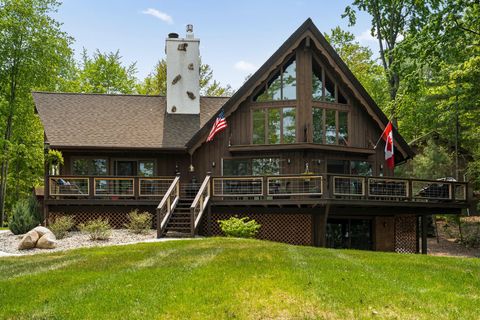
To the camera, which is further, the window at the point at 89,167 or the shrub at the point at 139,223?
the window at the point at 89,167

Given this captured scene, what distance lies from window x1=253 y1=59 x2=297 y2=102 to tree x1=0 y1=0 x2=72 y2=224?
17.5 m

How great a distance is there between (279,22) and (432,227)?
1579 centimetres

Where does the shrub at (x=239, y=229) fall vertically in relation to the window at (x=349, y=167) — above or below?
below

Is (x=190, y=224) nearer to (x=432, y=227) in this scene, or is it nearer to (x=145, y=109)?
(x=145, y=109)

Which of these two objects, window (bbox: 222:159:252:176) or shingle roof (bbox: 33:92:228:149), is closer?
window (bbox: 222:159:252:176)

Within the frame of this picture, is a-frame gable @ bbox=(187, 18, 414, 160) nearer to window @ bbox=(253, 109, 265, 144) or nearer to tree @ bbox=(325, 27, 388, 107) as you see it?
window @ bbox=(253, 109, 265, 144)

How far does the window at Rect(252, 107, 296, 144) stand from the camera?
2245 centimetres

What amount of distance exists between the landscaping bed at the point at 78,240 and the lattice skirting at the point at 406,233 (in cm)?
1106

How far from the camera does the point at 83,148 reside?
75.3 ft

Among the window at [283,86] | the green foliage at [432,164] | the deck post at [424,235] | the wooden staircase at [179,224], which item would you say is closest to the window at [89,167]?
the wooden staircase at [179,224]

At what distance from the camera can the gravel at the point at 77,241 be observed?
16047 mm

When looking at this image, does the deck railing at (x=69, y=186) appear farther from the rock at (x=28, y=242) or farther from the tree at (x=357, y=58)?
the tree at (x=357, y=58)

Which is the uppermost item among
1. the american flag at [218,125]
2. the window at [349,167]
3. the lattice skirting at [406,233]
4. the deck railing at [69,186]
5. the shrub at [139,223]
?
the american flag at [218,125]

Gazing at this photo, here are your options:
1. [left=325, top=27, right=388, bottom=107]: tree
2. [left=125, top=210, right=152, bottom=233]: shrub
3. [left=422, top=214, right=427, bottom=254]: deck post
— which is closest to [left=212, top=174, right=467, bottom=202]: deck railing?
[left=422, top=214, right=427, bottom=254]: deck post
